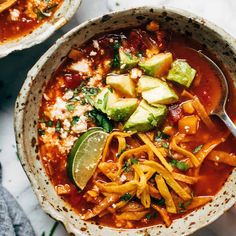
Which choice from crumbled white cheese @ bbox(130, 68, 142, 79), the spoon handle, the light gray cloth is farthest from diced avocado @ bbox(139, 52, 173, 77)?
the light gray cloth

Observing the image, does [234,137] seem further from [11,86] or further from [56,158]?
[11,86]

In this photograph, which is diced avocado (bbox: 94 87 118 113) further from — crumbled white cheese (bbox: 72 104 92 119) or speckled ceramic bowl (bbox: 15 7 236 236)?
speckled ceramic bowl (bbox: 15 7 236 236)

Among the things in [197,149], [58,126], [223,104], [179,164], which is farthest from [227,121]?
[58,126]

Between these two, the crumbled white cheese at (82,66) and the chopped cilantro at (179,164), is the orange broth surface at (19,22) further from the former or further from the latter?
the chopped cilantro at (179,164)

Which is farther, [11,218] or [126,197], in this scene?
[11,218]

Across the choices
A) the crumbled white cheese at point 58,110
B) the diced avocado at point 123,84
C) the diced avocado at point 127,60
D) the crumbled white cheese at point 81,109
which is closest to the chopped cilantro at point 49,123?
the crumbled white cheese at point 58,110

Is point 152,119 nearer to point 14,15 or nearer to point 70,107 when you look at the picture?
point 70,107
